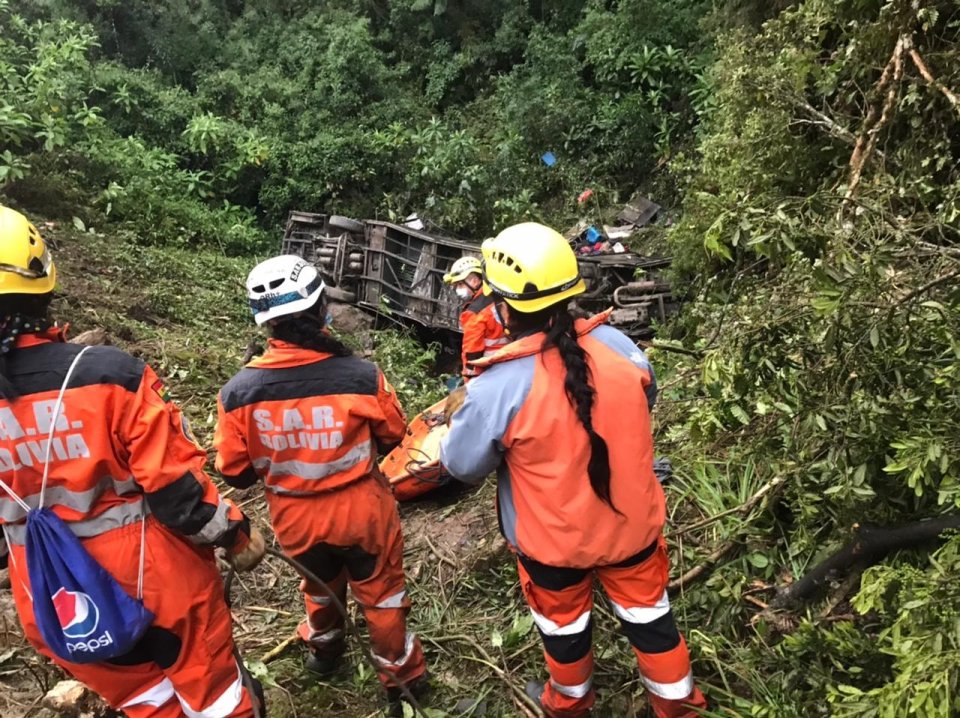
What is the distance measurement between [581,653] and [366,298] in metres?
7.47

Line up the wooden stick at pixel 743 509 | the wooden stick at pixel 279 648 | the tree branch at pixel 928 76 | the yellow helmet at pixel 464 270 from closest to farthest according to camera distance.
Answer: the tree branch at pixel 928 76 < the wooden stick at pixel 743 509 < the wooden stick at pixel 279 648 < the yellow helmet at pixel 464 270

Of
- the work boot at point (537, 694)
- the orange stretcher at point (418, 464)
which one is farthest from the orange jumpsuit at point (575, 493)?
the orange stretcher at point (418, 464)

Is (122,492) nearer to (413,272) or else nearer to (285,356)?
(285,356)

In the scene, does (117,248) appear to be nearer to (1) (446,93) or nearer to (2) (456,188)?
(2) (456,188)

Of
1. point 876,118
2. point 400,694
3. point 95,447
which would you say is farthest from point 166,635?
point 876,118

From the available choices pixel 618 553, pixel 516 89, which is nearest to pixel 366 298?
Answer: pixel 516 89

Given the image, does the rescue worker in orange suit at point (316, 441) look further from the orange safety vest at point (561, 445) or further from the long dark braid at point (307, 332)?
the orange safety vest at point (561, 445)

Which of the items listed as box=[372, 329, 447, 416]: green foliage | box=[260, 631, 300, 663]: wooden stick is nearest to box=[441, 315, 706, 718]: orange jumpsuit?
box=[260, 631, 300, 663]: wooden stick

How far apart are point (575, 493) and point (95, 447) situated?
1444 millimetres

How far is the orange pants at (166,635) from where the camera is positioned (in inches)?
79.8

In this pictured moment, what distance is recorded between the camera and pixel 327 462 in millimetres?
2611

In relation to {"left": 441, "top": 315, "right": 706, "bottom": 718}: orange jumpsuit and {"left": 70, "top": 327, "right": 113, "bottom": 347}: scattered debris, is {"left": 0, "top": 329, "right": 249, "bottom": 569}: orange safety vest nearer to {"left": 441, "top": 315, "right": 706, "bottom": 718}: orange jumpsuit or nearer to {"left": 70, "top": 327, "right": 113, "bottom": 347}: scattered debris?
{"left": 441, "top": 315, "right": 706, "bottom": 718}: orange jumpsuit

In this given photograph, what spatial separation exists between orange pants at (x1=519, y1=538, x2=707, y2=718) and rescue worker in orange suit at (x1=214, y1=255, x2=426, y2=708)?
670 mm

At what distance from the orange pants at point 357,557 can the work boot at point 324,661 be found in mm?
67
